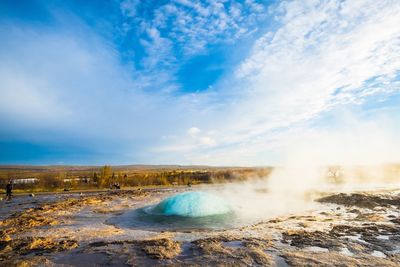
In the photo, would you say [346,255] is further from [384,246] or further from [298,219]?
[298,219]

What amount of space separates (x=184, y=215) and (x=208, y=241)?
525cm

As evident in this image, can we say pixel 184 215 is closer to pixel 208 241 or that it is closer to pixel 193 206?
pixel 193 206

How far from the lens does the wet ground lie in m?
7.34

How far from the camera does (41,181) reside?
3497cm

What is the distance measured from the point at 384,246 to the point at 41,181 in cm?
3651

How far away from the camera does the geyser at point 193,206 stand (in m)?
14.3

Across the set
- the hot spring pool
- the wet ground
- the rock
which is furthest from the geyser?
the rock

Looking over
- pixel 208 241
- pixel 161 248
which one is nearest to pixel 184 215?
pixel 208 241

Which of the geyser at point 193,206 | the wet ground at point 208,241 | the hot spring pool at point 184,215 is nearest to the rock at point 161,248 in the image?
the wet ground at point 208,241

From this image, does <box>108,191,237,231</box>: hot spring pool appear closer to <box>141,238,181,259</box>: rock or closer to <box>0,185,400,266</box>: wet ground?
<box>0,185,400,266</box>: wet ground

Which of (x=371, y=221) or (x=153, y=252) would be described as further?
(x=371, y=221)

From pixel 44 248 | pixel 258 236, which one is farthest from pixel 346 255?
pixel 44 248

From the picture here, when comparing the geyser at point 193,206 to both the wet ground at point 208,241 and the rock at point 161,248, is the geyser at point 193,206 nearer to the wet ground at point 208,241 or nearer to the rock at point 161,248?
the wet ground at point 208,241

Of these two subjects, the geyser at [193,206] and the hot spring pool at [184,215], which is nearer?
the hot spring pool at [184,215]
